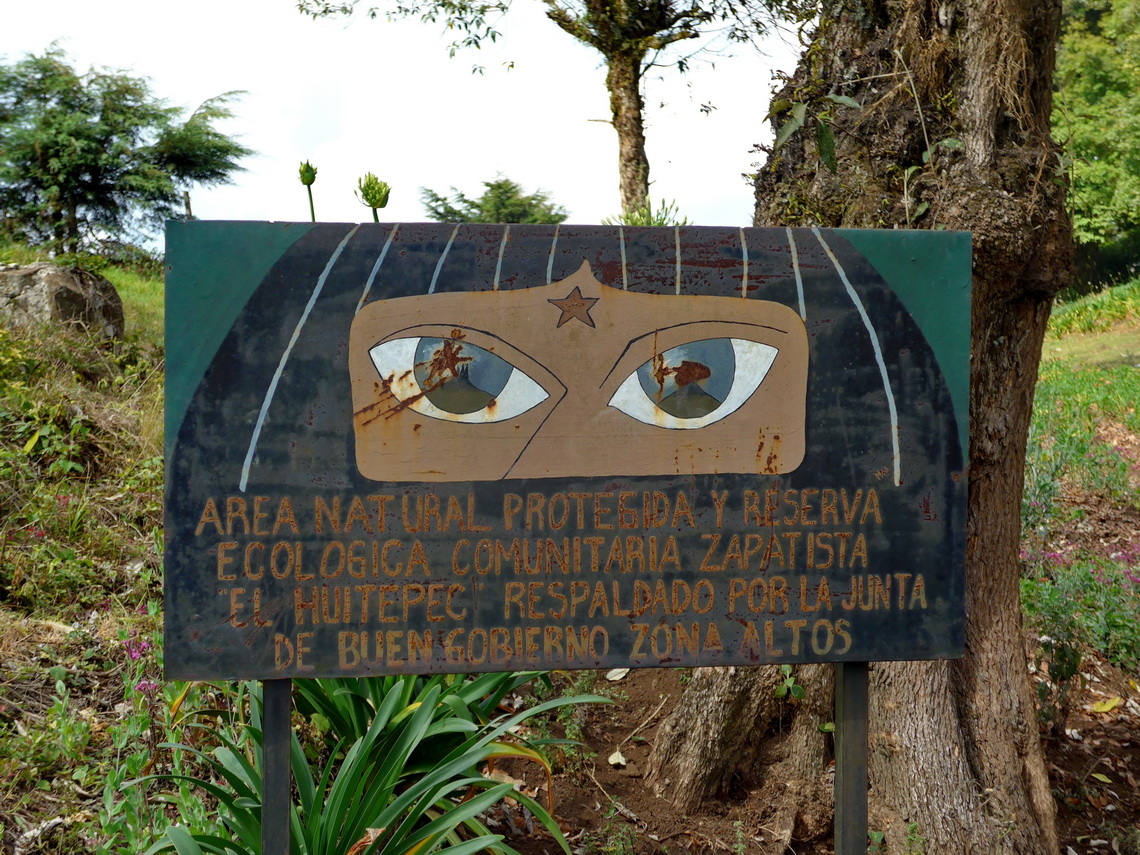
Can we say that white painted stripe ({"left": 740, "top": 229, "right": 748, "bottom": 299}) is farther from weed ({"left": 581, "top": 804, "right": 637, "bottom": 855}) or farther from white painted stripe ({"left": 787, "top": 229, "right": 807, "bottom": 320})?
weed ({"left": 581, "top": 804, "right": 637, "bottom": 855})

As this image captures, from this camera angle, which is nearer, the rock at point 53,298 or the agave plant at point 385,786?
the agave plant at point 385,786

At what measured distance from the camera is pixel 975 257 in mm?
2947

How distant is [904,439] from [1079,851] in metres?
2.12

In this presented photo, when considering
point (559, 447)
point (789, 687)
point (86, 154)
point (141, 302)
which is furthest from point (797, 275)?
point (86, 154)

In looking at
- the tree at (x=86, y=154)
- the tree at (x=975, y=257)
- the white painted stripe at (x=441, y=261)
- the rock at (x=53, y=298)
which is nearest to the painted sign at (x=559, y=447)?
the white painted stripe at (x=441, y=261)

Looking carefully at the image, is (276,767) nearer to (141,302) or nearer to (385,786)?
(385,786)

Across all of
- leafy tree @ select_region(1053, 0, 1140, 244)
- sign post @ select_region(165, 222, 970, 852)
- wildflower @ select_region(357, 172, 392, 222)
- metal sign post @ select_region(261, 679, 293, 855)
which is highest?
leafy tree @ select_region(1053, 0, 1140, 244)

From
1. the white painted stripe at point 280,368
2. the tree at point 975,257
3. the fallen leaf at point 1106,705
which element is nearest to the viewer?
the white painted stripe at point 280,368

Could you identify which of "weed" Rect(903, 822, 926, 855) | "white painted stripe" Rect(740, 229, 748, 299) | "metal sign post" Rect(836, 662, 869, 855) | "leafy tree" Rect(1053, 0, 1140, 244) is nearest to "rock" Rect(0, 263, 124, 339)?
"white painted stripe" Rect(740, 229, 748, 299)

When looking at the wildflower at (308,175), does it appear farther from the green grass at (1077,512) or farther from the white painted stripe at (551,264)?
the green grass at (1077,512)

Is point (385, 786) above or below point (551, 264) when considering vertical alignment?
below

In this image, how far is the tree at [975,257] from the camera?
119 inches

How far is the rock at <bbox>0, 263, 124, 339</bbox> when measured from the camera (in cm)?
678

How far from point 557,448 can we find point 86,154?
14.8 m
